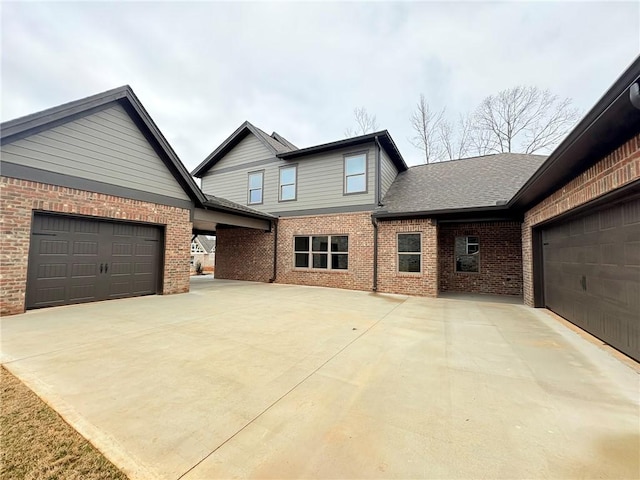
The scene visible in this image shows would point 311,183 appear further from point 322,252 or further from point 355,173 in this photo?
point 322,252

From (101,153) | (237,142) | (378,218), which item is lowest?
(378,218)

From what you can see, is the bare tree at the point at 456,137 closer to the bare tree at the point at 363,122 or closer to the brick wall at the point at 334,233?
the bare tree at the point at 363,122

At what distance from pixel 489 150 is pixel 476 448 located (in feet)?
67.9

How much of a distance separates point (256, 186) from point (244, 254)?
3462 mm

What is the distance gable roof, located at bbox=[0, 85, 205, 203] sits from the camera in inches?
219

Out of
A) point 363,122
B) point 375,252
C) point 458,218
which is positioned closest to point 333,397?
point 375,252

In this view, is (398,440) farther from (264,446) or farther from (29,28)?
(29,28)

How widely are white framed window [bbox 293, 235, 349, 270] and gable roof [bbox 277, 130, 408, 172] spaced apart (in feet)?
12.0

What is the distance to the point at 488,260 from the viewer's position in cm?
1022

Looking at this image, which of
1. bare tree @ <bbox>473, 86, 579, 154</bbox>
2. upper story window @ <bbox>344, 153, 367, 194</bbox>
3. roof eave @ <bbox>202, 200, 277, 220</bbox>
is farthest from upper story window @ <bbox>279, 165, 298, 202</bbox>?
bare tree @ <bbox>473, 86, 579, 154</bbox>

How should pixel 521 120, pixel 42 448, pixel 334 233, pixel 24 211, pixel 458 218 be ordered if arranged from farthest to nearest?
pixel 521 120 → pixel 334 233 → pixel 458 218 → pixel 24 211 → pixel 42 448

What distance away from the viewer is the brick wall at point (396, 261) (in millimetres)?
9211

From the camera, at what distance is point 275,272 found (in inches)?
498

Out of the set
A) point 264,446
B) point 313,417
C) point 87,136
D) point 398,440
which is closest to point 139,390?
point 264,446
